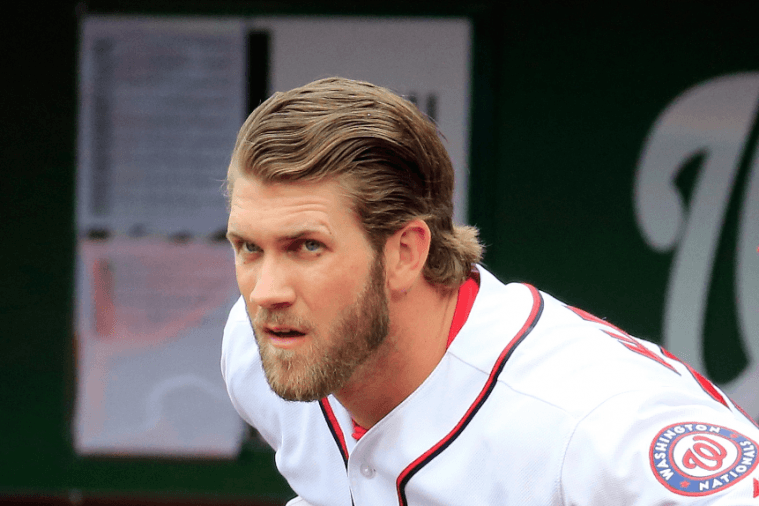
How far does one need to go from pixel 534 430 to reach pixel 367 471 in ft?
1.44

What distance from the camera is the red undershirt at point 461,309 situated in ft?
5.76

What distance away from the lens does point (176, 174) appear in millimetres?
3896

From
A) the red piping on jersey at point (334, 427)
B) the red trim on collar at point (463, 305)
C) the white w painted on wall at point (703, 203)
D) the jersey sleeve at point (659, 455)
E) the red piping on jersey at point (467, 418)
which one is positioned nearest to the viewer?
the jersey sleeve at point (659, 455)

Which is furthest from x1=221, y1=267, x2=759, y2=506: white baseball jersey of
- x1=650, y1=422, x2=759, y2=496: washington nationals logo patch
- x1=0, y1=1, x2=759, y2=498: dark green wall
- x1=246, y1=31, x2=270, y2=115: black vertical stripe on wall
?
x1=246, y1=31, x2=270, y2=115: black vertical stripe on wall

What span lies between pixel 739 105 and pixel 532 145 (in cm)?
91

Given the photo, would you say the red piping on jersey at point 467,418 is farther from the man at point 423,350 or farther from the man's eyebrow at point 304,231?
the man's eyebrow at point 304,231

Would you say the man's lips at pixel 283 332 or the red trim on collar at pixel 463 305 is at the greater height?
the man's lips at pixel 283 332

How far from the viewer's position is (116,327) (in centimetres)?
394

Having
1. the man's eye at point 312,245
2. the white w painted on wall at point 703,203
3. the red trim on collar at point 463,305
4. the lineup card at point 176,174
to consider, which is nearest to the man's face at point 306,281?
the man's eye at point 312,245

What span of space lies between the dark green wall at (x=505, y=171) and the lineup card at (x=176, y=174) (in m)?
0.09

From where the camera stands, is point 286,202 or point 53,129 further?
point 53,129

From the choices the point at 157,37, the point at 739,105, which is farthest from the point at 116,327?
the point at 739,105

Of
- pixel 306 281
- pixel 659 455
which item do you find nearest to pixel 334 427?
pixel 306 281

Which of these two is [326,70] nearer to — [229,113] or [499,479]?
[229,113]
